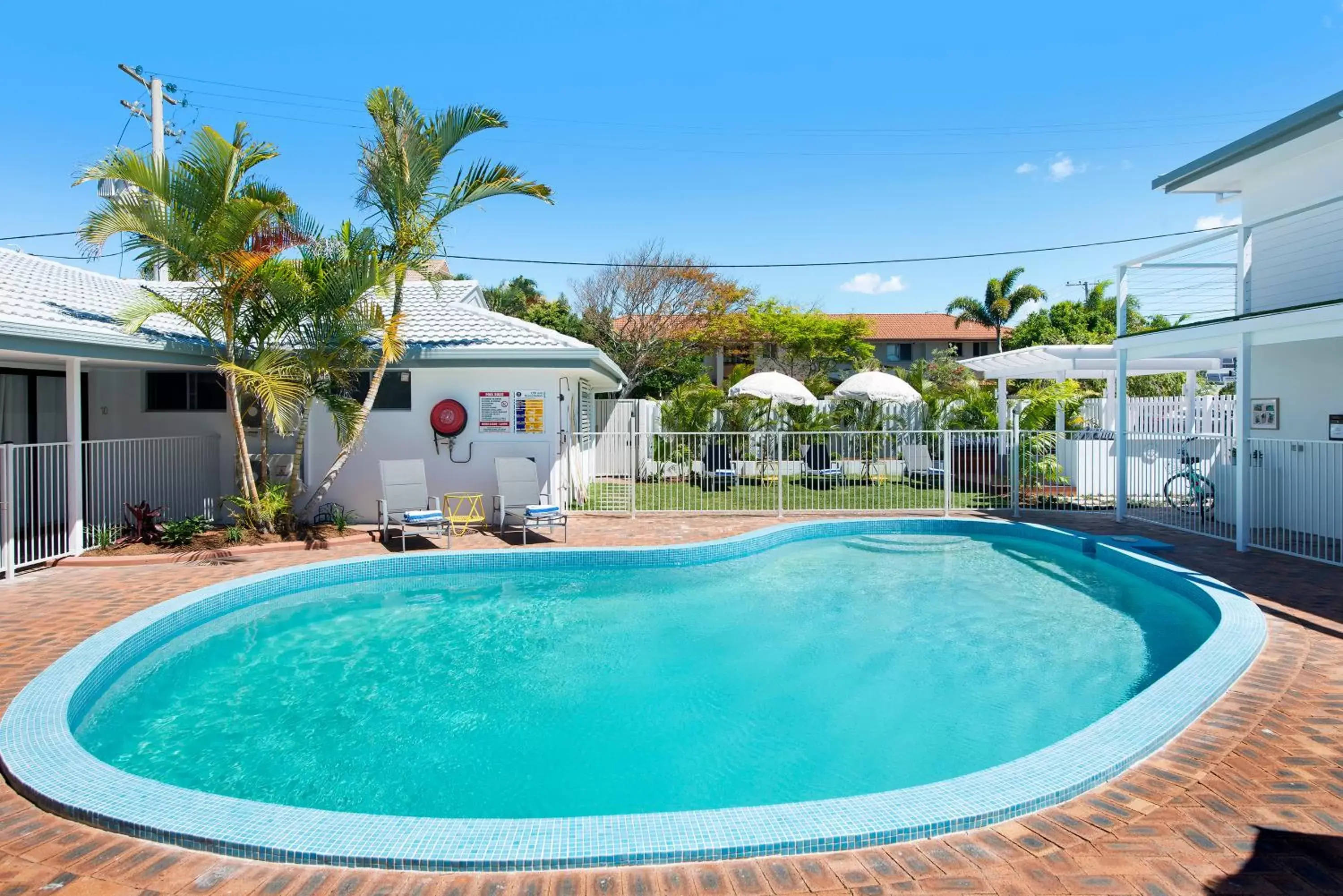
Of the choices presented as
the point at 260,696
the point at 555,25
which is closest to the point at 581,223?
the point at 555,25

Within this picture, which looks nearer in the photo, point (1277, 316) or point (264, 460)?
point (1277, 316)

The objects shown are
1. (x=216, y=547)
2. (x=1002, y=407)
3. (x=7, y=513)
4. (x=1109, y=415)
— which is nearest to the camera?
(x=7, y=513)

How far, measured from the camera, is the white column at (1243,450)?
10.3 metres

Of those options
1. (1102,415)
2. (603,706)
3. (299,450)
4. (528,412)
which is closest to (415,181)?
(528,412)

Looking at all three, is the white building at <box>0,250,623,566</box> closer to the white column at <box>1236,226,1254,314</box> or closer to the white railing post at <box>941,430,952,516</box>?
the white railing post at <box>941,430,952,516</box>

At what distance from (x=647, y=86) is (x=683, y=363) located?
13.2 meters

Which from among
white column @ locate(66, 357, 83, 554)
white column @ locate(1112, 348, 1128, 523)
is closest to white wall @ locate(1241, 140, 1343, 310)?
white column @ locate(1112, 348, 1128, 523)

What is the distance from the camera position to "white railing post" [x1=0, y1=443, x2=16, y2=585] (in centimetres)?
841

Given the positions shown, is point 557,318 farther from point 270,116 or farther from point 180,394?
point 180,394

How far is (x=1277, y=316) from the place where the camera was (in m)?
9.69

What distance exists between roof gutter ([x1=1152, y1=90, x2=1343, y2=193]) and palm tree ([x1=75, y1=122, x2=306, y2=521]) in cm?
1299

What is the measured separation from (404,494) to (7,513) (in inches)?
181

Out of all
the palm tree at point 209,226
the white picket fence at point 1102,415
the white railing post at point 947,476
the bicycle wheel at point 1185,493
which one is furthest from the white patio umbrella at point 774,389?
the palm tree at point 209,226

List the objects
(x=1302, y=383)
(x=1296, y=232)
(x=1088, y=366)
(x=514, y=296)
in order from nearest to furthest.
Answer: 1. (x=1296, y=232)
2. (x=1302, y=383)
3. (x=1088, y=366)
4. (x=514, y=296)
